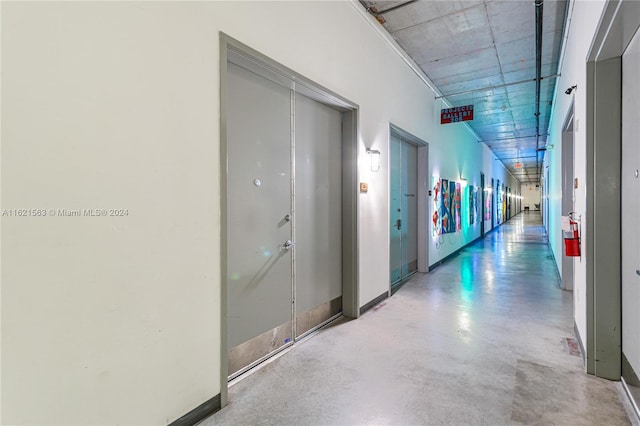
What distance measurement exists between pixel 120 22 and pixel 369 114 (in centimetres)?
306

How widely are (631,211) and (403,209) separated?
3.64 m

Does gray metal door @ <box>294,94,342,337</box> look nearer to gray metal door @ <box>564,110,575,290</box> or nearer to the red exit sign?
the red exit sign

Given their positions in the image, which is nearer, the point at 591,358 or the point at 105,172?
the point at 105,172

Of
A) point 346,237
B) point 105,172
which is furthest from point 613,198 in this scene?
point 105,172

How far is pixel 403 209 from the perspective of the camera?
5770 millimetres

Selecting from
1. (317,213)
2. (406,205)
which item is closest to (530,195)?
(406,205)

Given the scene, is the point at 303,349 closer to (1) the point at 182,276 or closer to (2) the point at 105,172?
(1) the point at 182,276

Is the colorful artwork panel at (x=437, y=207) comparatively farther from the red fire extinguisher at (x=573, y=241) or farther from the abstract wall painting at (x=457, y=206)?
the red fire extinguisher at (x=573, y=241)

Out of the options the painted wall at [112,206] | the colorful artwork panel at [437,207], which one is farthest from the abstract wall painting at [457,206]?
the painted wall at [112,206]

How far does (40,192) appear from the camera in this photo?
4.73ft

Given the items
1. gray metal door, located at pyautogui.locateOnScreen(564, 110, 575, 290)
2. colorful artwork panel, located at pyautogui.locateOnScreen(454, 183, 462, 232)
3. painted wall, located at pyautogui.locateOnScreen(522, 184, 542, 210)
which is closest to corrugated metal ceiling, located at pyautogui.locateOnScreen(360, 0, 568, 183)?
gray metal door, located at pyautogui.locateOnScreen(564, 110, 575, 290)

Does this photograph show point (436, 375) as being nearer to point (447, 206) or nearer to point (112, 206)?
point (112, 206)

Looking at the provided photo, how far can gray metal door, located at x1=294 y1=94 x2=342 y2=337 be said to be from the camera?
332 centimetres

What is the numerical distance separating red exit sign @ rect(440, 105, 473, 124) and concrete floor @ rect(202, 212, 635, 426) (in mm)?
3602
